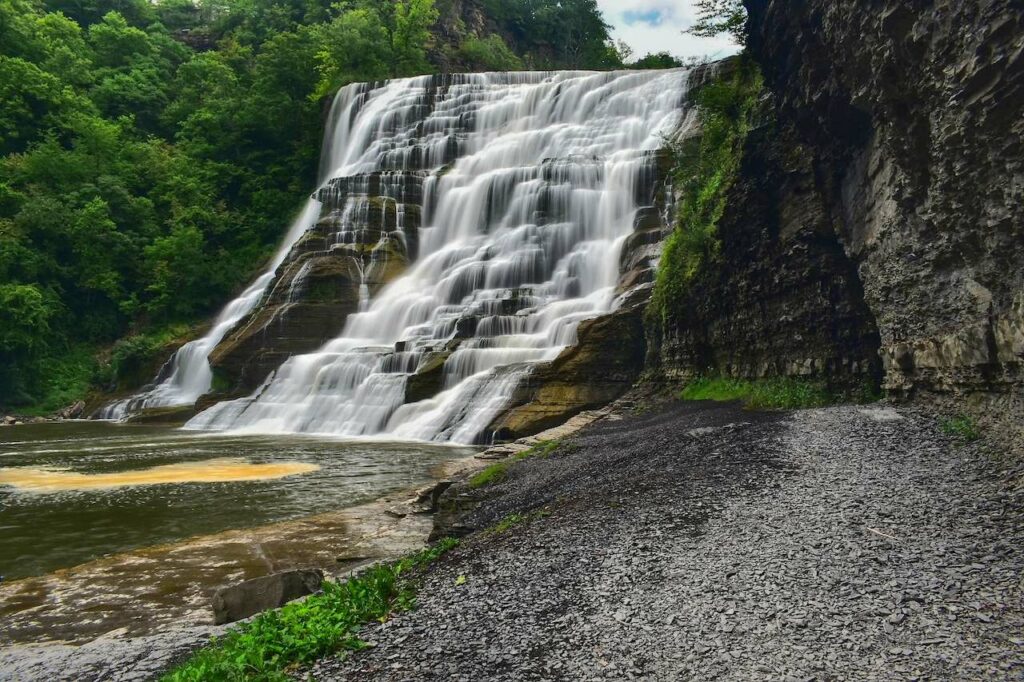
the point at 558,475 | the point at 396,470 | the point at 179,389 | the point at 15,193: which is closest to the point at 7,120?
the point at 15,193

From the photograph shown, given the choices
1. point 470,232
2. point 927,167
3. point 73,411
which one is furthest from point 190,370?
point 927,167

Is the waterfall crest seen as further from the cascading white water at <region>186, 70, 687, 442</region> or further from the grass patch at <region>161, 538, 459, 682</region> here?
the grass patch at <region>161, 538, 459, 682</region>

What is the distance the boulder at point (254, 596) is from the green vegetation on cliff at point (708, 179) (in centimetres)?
1390

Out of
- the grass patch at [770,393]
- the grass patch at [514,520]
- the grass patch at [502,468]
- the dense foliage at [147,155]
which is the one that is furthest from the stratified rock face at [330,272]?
the grass patch at [514,520]

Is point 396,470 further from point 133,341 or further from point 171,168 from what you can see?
point 171,168

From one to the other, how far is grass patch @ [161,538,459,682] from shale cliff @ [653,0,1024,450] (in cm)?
686

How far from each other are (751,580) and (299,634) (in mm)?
3439

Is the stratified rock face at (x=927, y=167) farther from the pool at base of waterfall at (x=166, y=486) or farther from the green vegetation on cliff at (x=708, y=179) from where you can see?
the pool at base of waterfall at (x=166, y=486)

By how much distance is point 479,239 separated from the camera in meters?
33.2

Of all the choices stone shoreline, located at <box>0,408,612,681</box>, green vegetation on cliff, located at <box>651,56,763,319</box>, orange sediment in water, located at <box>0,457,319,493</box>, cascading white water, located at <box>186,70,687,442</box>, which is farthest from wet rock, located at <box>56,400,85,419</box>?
green vegetation on cliff, located at <box>651,56,763,319</box>

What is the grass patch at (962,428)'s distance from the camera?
788cm

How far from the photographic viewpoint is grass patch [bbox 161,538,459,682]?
4.54 m

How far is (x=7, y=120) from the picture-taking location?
4194cm

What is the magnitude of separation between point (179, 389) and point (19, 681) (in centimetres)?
2861
